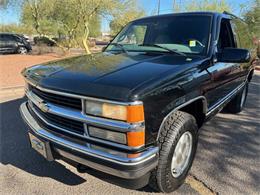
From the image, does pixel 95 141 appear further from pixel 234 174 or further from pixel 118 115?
pixel 234 174

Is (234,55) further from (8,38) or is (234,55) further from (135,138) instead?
(8,38)

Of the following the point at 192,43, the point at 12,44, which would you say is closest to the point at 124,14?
the point at 12,44

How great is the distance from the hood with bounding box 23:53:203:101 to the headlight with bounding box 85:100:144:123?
68 mm

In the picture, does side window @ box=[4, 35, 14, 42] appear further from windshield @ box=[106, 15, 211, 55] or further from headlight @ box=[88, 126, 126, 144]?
headlight @ box=[88, 126, 126, 144]

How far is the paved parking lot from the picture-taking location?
9.11 feet

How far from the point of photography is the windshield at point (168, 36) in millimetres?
3324

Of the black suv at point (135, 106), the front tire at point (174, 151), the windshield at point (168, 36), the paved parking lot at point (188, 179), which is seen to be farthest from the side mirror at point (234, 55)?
the paved parking lot at point (188, 179)

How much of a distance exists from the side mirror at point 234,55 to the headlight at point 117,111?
1.69 meters

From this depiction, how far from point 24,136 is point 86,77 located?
7.41 feet

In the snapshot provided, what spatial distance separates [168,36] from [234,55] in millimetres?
904

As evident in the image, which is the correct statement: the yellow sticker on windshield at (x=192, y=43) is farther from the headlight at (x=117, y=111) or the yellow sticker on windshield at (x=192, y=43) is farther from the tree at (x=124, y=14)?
the tree at (x=124, y=14)

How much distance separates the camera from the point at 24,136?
4.04 meters

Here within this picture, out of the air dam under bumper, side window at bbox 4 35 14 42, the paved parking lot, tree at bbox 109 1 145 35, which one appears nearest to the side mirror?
the paved parking lot

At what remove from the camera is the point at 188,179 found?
2988 millimetres
